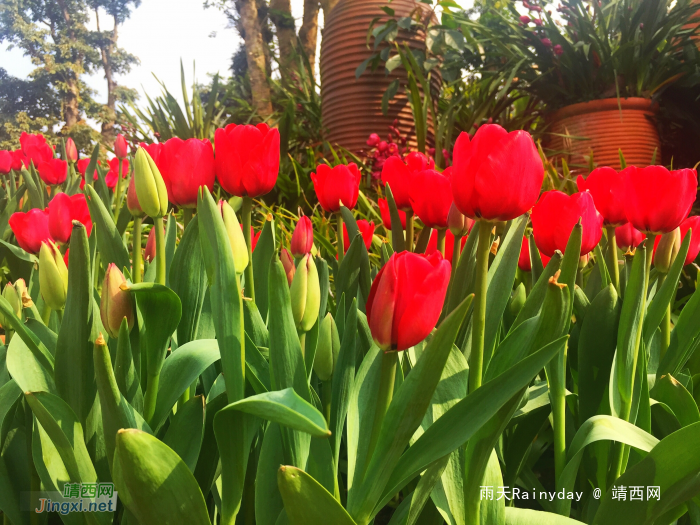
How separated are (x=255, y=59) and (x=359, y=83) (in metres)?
1.81

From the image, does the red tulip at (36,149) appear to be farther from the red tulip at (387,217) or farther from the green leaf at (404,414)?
the green leaf at (404,414)

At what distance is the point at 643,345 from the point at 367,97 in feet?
9.24

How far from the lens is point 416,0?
10.7 feet

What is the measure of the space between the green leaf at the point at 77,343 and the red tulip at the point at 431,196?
37 centimetres

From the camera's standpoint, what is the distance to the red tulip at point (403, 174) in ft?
2.30

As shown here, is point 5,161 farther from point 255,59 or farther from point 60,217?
point 255,59

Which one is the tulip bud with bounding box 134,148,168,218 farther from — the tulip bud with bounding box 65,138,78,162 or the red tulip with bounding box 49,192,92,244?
the tulip bud with bounding box 65,138,78,162

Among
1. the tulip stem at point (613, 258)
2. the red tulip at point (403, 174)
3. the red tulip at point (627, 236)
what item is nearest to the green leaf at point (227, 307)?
the red tulip at point (403, 174)

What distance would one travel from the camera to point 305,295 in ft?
1.42

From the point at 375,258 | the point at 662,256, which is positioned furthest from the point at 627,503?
the point at 375,258

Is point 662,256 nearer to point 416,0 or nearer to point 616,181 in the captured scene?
Result: point 616,181

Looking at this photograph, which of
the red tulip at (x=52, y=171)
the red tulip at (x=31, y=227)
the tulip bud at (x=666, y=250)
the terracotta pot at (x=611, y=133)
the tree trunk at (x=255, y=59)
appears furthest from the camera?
the tree trunk at (x=255, y=59)

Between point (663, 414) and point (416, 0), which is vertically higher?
point (416, 0)

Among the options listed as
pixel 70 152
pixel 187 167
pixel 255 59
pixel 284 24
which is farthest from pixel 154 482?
→ pixel 284 24
